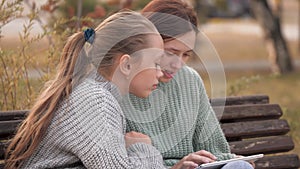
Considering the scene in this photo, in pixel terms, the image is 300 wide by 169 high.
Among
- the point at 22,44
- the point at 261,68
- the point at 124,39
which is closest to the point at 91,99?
the point at 124,39

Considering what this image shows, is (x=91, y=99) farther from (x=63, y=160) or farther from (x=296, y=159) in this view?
(x=296, y=159)

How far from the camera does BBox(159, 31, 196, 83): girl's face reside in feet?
10.6

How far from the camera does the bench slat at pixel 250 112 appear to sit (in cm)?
393

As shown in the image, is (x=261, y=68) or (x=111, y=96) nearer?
(x=111, y=96)

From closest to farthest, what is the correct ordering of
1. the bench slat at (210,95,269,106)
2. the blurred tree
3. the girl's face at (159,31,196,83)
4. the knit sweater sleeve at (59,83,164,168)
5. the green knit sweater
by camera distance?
the knit sweater sleeve at (59,83,164,168), the girl's face at (159,31,196,83), the green knit sweater, the bench slat at (210,95,269,106), the blurred tree

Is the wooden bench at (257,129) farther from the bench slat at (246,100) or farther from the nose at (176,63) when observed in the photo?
the nose at (176,63)

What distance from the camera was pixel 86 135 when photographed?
2.78 meters

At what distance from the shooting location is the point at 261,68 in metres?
14.0

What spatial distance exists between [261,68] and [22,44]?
1063cm

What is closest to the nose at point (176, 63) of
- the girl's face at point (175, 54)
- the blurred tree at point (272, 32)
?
the girl's face at point (175, 54)

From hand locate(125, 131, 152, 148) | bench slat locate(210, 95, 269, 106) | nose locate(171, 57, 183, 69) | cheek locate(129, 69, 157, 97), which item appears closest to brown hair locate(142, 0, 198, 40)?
nose locate(171, 57, 183, 69)

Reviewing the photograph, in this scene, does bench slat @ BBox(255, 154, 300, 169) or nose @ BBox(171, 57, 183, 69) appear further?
bench slat @ BBox(255, 154, 300, 169)

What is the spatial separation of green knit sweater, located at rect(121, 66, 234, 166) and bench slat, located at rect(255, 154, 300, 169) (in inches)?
17.0

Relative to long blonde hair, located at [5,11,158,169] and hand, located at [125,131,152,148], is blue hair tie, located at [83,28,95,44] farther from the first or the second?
hand, located at [125,131,152,148]
